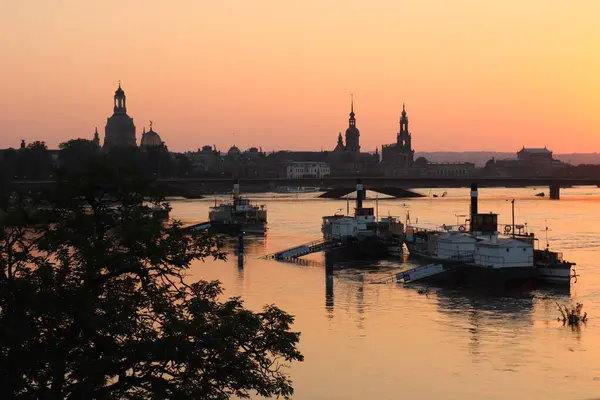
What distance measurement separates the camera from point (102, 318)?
629 inches

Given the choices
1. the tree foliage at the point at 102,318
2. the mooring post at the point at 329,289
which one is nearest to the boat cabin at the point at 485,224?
the mooring post at the point at 329,289

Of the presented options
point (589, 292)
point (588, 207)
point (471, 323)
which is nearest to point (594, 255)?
point (589, 292)

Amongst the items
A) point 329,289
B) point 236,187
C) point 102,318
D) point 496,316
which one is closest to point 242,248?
point 329,289

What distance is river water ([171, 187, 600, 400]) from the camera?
29.5 metres

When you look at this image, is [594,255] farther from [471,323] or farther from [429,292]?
[471,323]

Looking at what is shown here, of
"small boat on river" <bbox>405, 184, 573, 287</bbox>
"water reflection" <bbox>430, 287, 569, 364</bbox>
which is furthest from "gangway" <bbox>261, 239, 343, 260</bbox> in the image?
"water reflection" <bbox>430, 287, 569, 364</bbox>

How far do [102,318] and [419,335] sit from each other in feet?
72.8

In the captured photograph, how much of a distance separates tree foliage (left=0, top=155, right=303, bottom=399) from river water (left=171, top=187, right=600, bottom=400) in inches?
479

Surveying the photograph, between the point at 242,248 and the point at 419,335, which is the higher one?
the point at 242,248

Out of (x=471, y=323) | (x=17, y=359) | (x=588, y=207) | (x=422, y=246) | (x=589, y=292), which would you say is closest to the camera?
(x=17, y=359)

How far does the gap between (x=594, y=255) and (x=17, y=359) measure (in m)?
54.2

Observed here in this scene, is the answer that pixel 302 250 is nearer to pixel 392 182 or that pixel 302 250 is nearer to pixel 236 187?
pixel 236 187

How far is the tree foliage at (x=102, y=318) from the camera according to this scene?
15844 mm

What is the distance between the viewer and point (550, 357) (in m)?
33.1
